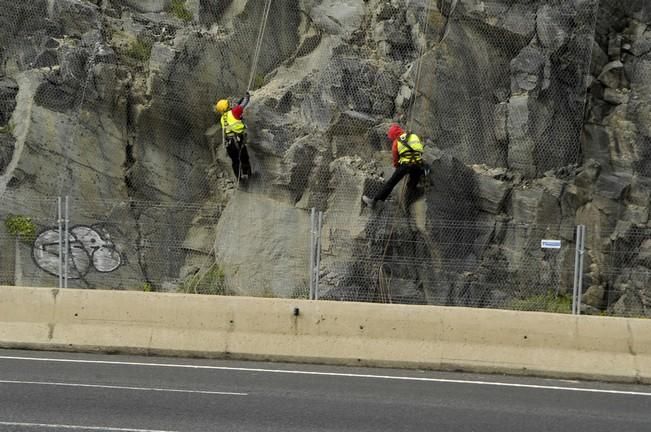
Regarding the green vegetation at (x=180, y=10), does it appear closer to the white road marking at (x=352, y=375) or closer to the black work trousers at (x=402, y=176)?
the black work trousers at (x=402, y=176)

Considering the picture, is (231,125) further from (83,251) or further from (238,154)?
(83,251)

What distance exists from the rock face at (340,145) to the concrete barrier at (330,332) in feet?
13.0

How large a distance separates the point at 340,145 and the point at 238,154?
83.3 inches

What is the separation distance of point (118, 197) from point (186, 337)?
6919mm

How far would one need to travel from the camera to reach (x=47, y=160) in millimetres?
16234

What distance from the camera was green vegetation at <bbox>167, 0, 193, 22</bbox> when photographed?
18000 mm

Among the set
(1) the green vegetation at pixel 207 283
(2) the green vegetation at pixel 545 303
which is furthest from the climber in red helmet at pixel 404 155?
(1) the green vegetation at pixel 207 283

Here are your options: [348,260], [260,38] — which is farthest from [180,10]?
[348,260]

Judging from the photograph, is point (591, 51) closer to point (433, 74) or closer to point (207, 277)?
point (433, 74)

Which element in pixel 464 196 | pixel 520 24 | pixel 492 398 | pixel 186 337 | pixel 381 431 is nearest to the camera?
pixel 381 431

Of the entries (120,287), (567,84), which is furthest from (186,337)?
(567,84)

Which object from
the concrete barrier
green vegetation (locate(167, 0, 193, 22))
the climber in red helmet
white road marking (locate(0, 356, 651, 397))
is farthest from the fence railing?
green vegetation (locate(167, 0, 193, 22))

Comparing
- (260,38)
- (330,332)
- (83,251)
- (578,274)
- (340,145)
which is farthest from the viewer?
(260,38)

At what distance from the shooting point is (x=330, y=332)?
34.7 ft
